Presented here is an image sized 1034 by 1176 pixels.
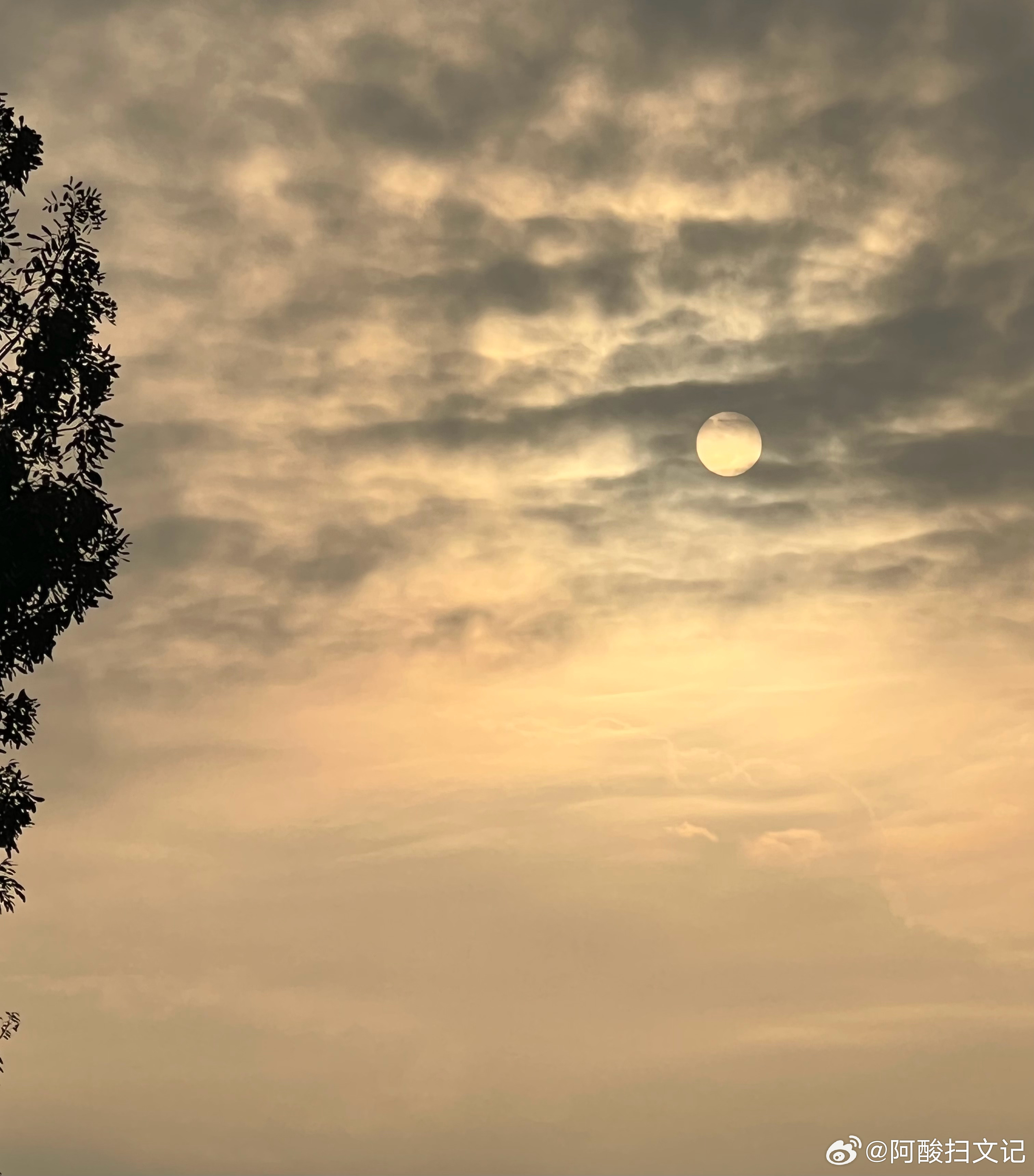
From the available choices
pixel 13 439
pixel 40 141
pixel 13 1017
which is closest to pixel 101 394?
pixel 13 439

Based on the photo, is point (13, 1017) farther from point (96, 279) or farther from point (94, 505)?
point (96, 279)

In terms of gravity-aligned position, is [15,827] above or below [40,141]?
below

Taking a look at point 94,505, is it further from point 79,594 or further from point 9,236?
point 9,236

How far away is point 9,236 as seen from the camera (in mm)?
31609

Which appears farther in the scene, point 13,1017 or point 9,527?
point 13,1017

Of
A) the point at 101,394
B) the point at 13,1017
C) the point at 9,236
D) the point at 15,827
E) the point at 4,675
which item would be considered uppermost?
the point at 9,236

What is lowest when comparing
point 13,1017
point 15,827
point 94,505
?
point 13,1017

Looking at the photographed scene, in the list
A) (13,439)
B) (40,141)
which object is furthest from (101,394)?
(40,141)

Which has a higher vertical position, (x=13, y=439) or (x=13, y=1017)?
(x=13, y=439)

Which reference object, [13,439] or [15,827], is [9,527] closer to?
[13,439]

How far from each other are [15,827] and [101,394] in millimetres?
7655

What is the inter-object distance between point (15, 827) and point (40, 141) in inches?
476

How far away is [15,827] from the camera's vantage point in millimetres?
A: 30938

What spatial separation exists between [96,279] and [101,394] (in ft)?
6.66
